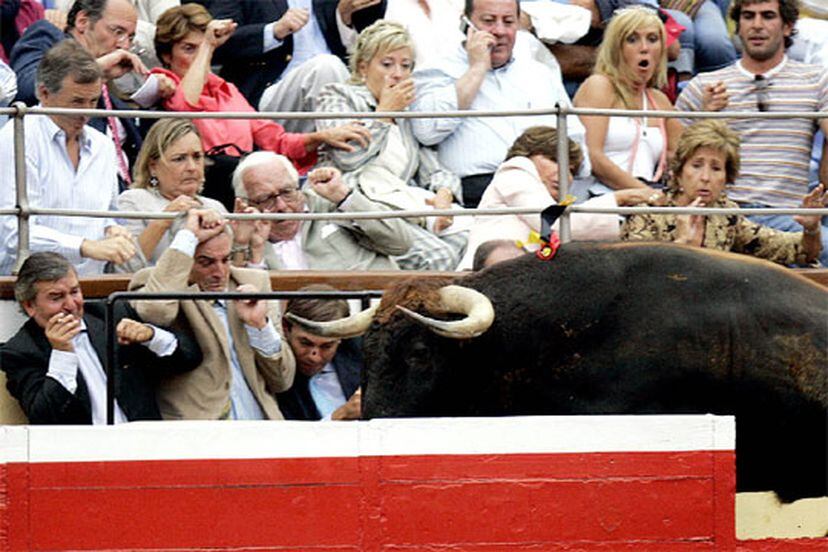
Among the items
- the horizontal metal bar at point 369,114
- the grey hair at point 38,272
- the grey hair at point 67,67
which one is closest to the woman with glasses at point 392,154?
the horizontal metal bar at point 369,114

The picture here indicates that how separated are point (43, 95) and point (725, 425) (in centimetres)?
323

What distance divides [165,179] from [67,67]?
537mm

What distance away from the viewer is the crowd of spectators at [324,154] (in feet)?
22.0

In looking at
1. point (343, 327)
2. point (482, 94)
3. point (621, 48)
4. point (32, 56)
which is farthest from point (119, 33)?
point (621, 48)

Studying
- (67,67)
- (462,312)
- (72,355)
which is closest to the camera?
(72,355)

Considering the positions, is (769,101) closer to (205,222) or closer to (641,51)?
(641,51)

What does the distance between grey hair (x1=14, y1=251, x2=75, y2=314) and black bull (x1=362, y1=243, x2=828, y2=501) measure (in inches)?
42.0

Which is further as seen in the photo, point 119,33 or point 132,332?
point 119,33

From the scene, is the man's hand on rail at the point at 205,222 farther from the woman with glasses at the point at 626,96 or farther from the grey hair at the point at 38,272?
the woman with glasses at the point at 626,96

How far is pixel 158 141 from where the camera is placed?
6996mm

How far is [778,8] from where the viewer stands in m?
8.23

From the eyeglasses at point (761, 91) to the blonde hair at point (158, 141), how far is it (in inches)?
97.2

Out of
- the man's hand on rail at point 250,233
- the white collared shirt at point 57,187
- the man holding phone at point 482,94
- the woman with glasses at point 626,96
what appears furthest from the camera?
the woman with glasses at point 626,96

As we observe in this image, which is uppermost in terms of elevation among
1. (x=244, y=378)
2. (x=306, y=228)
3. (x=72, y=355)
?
(x=306, y=228)
